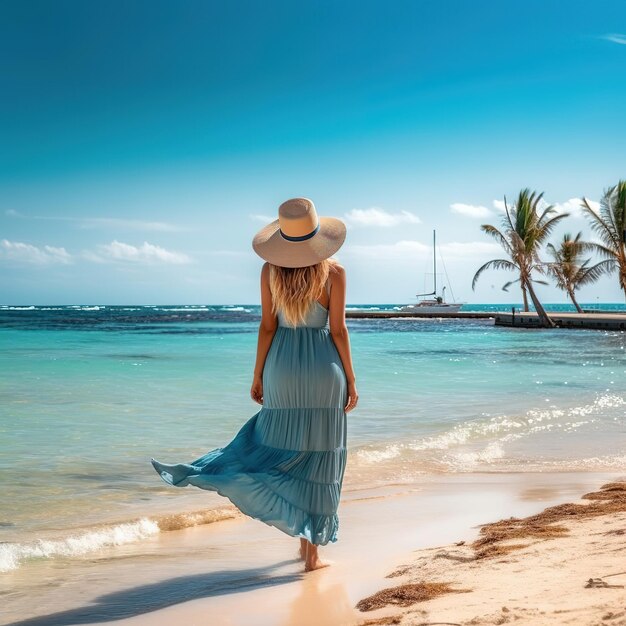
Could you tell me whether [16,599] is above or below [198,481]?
below

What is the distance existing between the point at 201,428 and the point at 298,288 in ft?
18.3

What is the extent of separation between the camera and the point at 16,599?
3.59 m

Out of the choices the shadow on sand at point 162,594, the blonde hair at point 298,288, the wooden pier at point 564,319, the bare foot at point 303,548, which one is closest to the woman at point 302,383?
the blonde hair at point 298,288

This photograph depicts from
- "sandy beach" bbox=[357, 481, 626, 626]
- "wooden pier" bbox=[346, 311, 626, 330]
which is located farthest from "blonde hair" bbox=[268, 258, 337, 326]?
"wooden pier" bbox=[346, 311, 626, 330]

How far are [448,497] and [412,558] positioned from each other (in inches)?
70.3

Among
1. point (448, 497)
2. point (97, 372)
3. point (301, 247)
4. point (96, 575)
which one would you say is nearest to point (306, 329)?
point (301, 247)

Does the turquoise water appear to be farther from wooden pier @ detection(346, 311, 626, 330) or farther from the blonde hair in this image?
wooden pier @ detection(346, 311, 626, 330)

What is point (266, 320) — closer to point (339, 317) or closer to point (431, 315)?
point (339, 317)

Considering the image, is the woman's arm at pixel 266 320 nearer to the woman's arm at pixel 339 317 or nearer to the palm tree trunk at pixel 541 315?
the woman's arm at pixel 339 317

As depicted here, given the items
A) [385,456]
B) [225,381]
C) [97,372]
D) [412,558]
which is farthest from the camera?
[97,372]

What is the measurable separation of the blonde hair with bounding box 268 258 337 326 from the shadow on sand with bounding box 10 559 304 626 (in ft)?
4.57

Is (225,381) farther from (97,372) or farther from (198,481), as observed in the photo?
(198,481)

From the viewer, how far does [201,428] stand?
8891 mm

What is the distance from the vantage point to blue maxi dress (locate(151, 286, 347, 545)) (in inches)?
145
